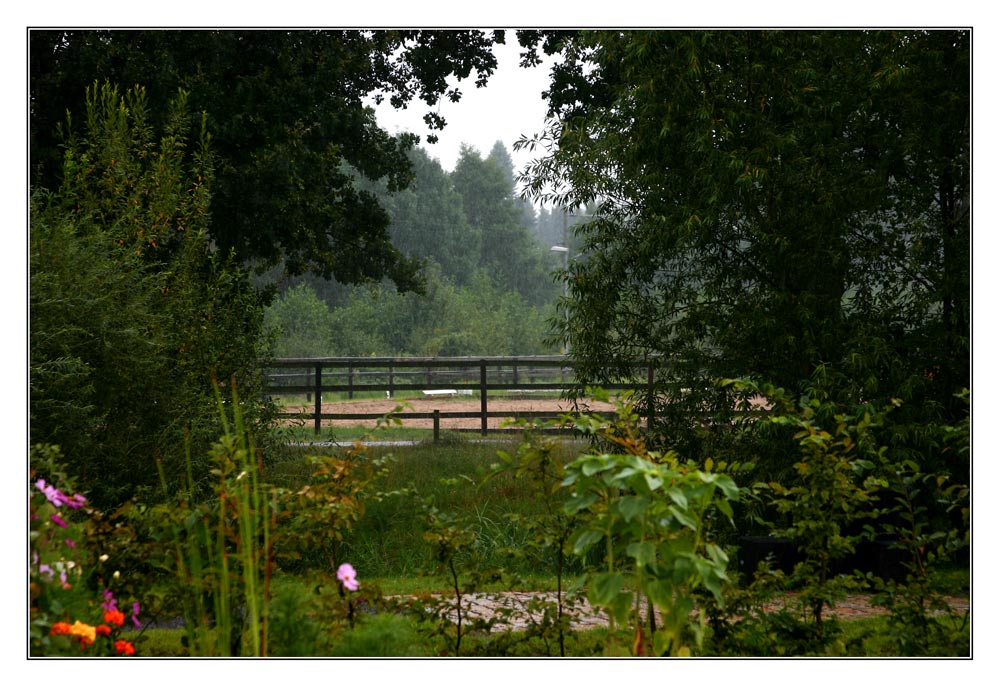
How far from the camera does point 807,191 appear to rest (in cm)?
575

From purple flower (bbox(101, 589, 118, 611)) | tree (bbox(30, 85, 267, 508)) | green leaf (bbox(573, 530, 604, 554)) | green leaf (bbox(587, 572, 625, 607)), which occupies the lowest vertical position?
purple flower (bbox(101, 589, 118, 611))

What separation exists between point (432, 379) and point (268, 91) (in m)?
10.9

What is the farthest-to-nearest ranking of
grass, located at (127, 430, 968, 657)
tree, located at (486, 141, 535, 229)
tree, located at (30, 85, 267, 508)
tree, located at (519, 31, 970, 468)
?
tree, located at (486, 141, 535, 229) < tree, located at (519, 31, 970, 468) < tree, located at (30, 85, 267, 508) < grass, located at (127, 430, 968, 657)

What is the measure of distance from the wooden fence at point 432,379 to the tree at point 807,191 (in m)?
1.00

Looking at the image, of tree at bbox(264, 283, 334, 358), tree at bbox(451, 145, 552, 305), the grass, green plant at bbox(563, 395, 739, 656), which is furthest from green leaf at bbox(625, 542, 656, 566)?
tree at bbox(264, 283, 334, 358)

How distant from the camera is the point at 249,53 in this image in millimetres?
7059

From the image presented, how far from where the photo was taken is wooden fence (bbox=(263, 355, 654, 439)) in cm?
815

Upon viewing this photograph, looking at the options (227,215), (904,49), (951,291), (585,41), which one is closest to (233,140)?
(227,215)

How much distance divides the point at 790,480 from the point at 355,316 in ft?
21.3

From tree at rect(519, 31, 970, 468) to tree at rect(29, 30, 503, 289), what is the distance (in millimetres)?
1371

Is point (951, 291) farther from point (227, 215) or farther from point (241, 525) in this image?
point (227, 215)

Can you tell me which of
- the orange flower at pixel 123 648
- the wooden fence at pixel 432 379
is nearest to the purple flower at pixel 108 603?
the orange flower at pixel 123 648

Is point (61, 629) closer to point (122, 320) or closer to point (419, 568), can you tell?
point (122, 320)

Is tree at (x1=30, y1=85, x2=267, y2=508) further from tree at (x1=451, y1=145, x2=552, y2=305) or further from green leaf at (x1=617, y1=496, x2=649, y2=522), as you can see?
tree at (x1=451, y1=145, x2=552, y2=305)
